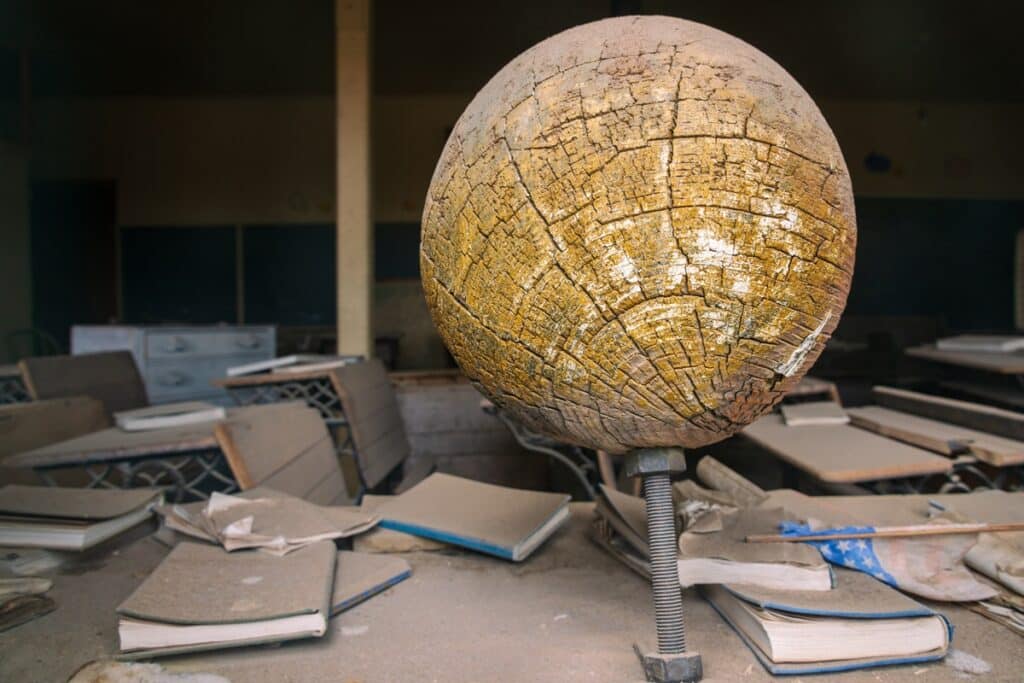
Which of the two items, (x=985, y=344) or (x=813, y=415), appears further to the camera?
(x=985, y=344)

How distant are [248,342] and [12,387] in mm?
1859

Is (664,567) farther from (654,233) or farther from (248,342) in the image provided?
(248,342)

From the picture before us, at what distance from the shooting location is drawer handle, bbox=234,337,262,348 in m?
4.72

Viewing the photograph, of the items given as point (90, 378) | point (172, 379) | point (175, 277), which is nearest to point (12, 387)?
point (90, 378)

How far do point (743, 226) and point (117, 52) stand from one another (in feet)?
29.6

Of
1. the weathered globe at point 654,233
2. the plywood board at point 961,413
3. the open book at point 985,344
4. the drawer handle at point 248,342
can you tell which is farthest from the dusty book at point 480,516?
the drawer handle at point 248,342

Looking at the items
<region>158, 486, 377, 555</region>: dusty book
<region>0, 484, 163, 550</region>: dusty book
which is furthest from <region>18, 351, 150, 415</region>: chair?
<region>158, 486, 377, 555</region>: dusty book

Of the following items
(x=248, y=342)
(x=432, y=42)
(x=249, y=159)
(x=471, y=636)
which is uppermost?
(x=432, y=42)

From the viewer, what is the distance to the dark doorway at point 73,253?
30.2 ft

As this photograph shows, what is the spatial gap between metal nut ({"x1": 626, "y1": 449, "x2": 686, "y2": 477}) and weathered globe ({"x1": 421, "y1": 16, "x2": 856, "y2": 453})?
50 millimetres

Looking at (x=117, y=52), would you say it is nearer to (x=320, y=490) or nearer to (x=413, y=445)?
(x=413, y=445)

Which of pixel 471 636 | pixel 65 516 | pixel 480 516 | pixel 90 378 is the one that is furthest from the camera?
pixel 90 378

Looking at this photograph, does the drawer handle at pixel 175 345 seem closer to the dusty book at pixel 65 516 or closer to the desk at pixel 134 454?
the desk at pixel 134 454

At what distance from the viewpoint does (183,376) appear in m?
4.27
